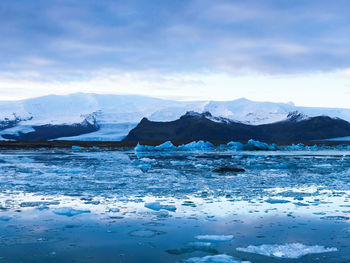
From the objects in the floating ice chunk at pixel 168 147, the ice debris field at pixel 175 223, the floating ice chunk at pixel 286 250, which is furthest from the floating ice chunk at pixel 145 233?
the floating ice chunk at pixel 168 147

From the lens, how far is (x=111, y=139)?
240 ft

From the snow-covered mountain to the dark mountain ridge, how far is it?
1.81 metres

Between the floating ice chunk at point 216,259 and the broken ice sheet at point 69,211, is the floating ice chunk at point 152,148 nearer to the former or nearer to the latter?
the broken ice sheet at point 69,211

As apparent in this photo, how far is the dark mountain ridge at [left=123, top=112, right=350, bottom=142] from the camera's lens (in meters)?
106

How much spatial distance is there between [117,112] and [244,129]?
115ft

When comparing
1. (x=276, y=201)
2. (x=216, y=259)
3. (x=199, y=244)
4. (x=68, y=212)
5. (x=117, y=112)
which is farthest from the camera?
(x=117, y=112)

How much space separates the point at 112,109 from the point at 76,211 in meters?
107

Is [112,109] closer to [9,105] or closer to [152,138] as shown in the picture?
[152,138]

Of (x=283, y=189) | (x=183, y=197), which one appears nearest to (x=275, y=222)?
(x=183, y=197)

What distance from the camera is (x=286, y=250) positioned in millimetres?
4320

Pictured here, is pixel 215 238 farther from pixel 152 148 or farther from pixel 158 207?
pixel 152 148

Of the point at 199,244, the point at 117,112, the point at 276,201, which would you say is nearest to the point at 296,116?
the point at 117,112

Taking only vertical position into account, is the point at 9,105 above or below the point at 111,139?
above

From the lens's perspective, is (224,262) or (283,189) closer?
(224,262)
